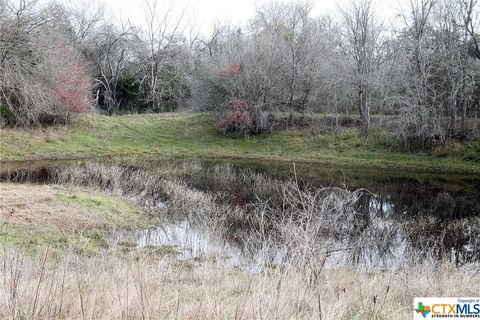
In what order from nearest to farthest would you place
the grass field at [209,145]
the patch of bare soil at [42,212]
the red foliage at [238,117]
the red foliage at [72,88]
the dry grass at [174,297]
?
the dry grass at [174,297] → the patch of bare soil at [42,212] → the grass field at [209,145] → the red foliage at [72,88] → the red foliage at [238,117]

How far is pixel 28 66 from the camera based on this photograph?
44.3ft

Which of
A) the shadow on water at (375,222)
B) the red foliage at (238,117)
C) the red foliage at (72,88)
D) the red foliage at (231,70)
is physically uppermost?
the red foliage at (231,70)

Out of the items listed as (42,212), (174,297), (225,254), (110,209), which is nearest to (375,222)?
(225,254)

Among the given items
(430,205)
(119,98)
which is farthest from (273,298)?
(119,98)

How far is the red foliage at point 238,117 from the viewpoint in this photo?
97.9 feet

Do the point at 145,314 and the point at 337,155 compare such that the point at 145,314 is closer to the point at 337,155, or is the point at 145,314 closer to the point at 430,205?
the point at 430,205

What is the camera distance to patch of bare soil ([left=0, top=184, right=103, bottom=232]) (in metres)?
9.48

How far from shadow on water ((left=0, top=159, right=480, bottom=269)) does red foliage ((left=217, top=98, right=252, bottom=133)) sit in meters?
7.84

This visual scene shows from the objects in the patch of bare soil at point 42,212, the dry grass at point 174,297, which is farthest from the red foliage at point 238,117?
the dry grass at point 174,297

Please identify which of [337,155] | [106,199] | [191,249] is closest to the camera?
[191,249]

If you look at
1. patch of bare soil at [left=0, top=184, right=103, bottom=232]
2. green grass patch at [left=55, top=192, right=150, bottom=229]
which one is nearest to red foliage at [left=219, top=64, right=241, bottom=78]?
green grass patch at [left=55, top=192, right=150, bottom=229]

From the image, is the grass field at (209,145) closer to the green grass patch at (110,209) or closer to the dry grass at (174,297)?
the green grass patch at (110,209)

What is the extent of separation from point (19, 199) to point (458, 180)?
1833 cm

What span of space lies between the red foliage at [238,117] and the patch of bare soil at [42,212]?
18.7m
